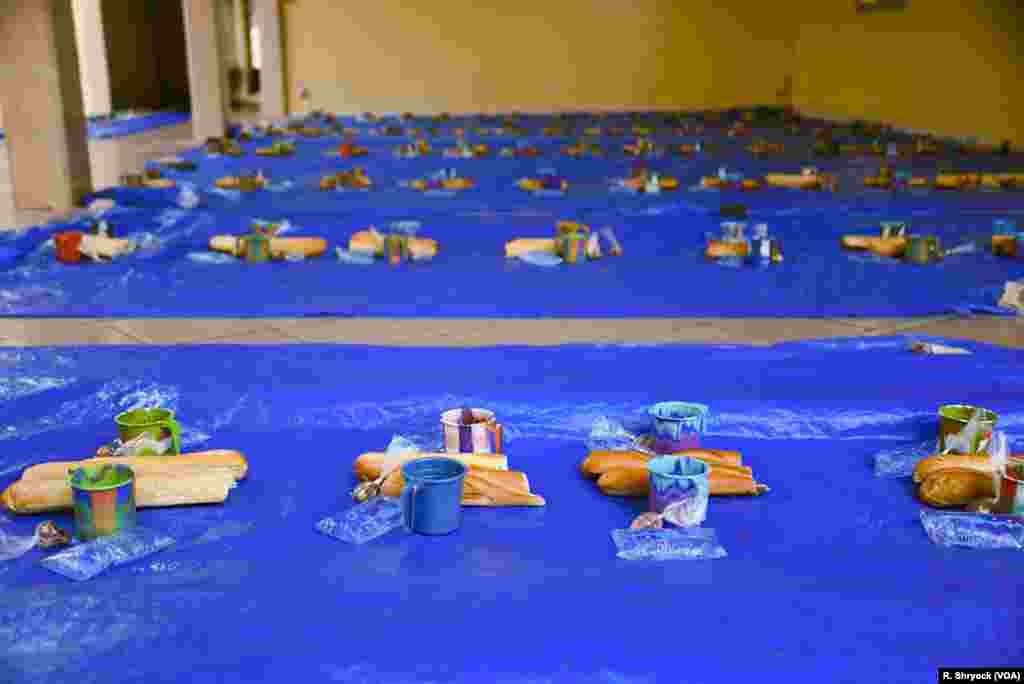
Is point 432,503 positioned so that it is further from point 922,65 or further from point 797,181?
point 922,65

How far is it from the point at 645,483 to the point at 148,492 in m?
1.03

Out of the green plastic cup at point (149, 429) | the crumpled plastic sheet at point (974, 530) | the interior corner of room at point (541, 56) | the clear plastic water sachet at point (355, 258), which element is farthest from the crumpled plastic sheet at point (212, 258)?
the interior corner of room at point (541, 56)

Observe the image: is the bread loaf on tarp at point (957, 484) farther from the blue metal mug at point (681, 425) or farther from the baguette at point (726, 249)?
the baguette at point (726, 249)

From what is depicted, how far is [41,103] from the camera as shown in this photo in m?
6.94

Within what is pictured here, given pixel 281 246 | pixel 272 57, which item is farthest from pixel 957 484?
pixel 272 57

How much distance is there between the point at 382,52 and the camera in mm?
15234

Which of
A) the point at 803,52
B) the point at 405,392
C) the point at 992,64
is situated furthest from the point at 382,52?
the point at 405,392

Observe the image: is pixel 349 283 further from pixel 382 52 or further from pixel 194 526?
pixel 382 52

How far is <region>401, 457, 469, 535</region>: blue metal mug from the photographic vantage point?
203 cm

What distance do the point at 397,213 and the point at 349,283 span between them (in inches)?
54.6

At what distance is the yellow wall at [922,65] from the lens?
384 inches

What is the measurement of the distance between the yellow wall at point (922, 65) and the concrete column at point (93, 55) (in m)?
10.6

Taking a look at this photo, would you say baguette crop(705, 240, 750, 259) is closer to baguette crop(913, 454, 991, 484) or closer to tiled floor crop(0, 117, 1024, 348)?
tiled floor crop(0, 117, 1024, 348)

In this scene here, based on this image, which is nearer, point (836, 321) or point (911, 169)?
point (836, 321)
